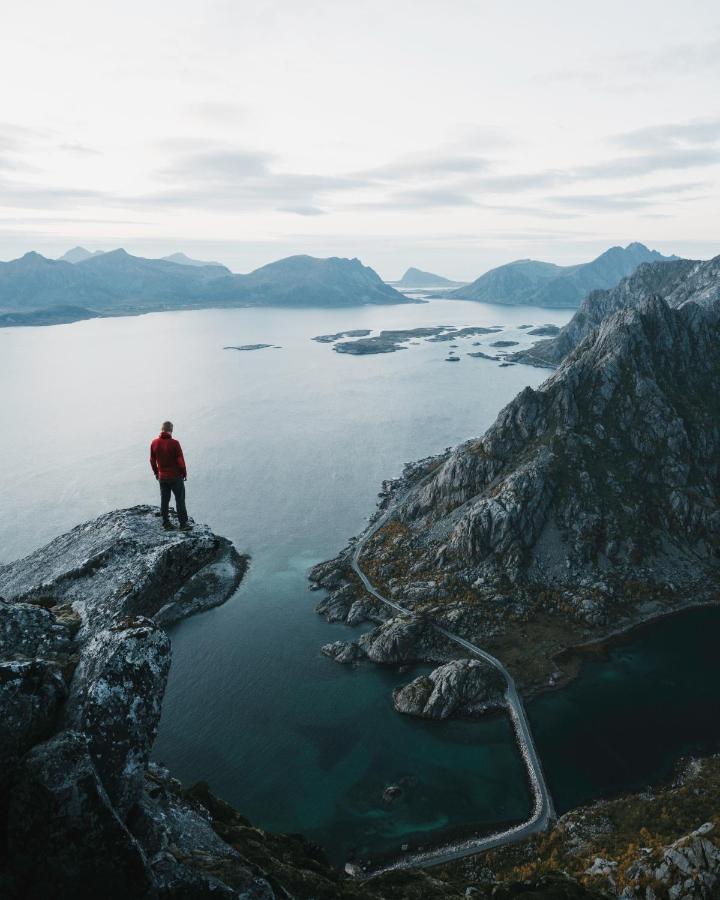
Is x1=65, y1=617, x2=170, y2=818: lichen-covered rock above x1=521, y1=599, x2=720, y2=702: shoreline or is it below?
above

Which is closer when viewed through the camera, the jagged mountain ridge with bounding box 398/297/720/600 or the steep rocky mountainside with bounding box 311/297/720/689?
the steep rocky mountainside with bounding box 311/297/720/689

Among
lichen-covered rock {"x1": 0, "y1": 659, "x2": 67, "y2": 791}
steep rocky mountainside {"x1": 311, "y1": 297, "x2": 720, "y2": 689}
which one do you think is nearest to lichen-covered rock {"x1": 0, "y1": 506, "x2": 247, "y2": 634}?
lichen-covered rock {"x1": 0, "y1": 659, "x2": 67, "y2": 791}

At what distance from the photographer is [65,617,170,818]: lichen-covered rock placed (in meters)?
23.3

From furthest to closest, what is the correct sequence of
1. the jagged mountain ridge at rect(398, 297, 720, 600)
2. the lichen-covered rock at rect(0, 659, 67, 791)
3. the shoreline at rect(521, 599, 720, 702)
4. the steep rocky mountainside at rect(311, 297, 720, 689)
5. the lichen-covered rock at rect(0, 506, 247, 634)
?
the jagged mountain ridge at rect(398, 297, 720, 600) < the steep rocky mountainside at rect(311, 297, 720, 689) < the shoreline at rect(521, 599, 720, 702) < the lichen-covered rock at rect(0, 506, 247, 634) < the lichen-covered rock at rect(0, 659, 67, 791)

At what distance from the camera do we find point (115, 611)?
29.8 metres

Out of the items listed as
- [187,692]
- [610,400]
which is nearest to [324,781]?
[187,692]

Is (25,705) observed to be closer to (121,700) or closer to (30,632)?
(121,700)

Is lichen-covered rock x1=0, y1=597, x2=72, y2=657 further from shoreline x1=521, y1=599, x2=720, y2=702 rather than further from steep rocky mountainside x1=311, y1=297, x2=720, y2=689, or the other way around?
shoreline x1=521, y1=599, x2=720, y2=702

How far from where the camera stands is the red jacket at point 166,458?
32.1 metres

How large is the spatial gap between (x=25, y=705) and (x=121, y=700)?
392cm

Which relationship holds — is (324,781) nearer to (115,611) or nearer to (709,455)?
(115,611)

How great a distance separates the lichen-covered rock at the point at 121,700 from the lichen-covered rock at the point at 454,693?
64.3 metres

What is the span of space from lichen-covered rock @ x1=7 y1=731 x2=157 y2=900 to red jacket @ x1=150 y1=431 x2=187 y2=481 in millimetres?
14813

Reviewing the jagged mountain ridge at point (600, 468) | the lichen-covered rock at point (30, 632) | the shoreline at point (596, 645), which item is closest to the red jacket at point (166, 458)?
the lichen-covered rock at point (30, 632)
